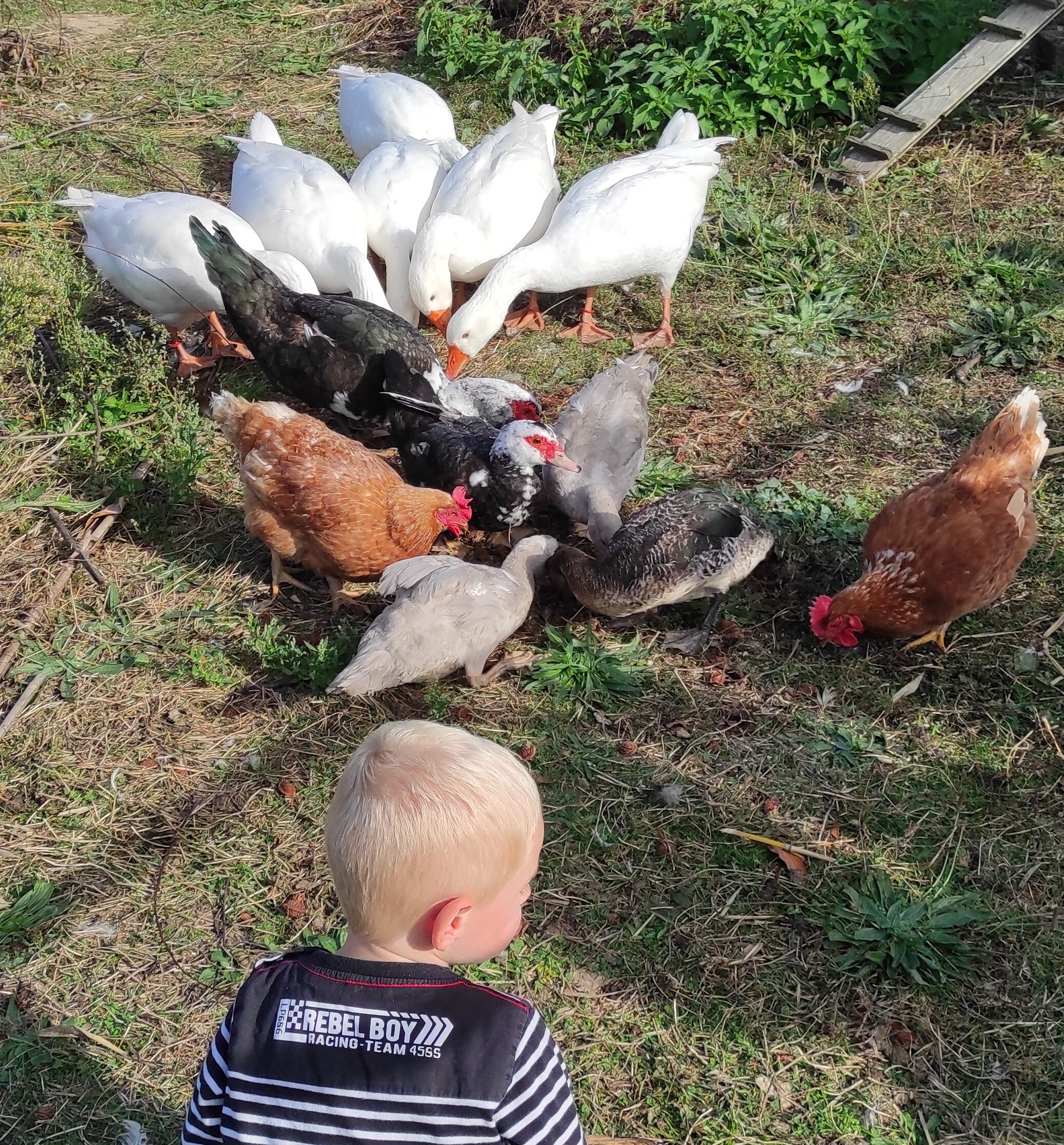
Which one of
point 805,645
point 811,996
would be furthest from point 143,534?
point 811,996

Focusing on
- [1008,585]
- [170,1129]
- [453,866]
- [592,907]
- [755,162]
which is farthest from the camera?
[755,162]

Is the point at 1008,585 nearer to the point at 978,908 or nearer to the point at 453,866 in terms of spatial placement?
the point at 978,908

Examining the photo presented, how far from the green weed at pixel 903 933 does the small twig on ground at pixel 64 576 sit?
2.95 m

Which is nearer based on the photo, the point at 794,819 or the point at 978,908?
the point at 978,908

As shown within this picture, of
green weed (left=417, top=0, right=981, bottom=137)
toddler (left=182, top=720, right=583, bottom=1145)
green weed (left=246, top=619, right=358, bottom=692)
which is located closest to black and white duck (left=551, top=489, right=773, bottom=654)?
green weed (left=246, top=619, right=358, bottom=692)

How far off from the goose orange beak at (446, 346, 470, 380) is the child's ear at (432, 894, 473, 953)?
3.94 meters

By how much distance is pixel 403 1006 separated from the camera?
149 centimetres

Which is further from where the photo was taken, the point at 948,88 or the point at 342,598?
the point at 948,88

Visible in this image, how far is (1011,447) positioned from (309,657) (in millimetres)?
2681

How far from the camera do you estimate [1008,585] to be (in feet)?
12.4

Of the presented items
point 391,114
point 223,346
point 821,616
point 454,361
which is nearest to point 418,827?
point 821,616

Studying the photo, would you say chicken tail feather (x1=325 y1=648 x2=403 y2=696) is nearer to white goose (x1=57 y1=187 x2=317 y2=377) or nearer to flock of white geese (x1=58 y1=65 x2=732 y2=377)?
flock of white geese (x1=58 y1=65 x2=732 y2=377)

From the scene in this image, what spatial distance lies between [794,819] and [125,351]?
395cm

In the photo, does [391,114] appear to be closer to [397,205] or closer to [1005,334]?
[397,205]
